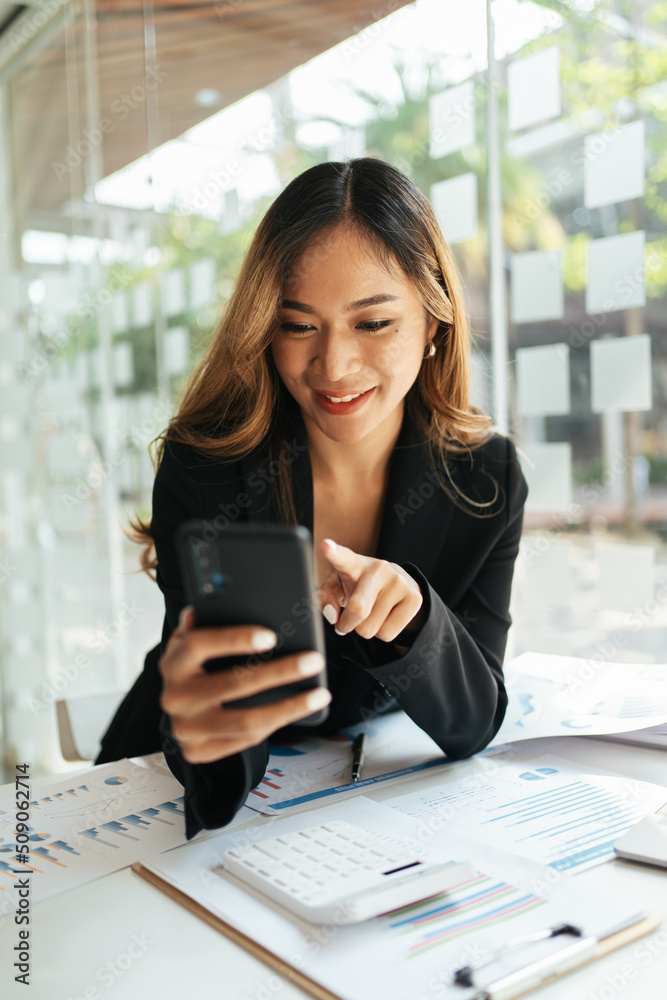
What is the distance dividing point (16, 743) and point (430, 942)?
3.08 m

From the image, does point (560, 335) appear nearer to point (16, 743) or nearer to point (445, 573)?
point (445, 573)

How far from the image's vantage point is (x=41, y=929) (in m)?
0.76

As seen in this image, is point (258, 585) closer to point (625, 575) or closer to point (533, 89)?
point (625, 575)

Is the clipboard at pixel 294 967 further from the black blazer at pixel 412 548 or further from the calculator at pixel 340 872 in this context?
the black blazer at pixel 412 548

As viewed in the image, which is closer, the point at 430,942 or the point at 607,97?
the point at 430,942

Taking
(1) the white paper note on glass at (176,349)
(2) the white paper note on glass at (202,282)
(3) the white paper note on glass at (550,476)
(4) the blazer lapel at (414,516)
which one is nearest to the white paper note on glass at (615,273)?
(3) the white paper note on glass at (550,476)

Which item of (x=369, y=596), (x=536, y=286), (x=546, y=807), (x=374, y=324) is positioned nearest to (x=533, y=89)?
(x=536, y=286)

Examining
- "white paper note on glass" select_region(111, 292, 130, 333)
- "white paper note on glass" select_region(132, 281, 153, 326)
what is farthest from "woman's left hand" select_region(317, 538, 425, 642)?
"white paper note on glass" select_region(111, 292, 130, 333)

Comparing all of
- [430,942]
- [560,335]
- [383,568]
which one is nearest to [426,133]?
[560,335]

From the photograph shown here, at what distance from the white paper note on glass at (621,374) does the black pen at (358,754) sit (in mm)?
916

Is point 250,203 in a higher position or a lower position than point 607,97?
higher

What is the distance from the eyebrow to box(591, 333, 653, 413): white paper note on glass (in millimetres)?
694

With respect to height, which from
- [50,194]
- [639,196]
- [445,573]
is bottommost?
[445,573]

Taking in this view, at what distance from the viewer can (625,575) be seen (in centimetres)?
175
